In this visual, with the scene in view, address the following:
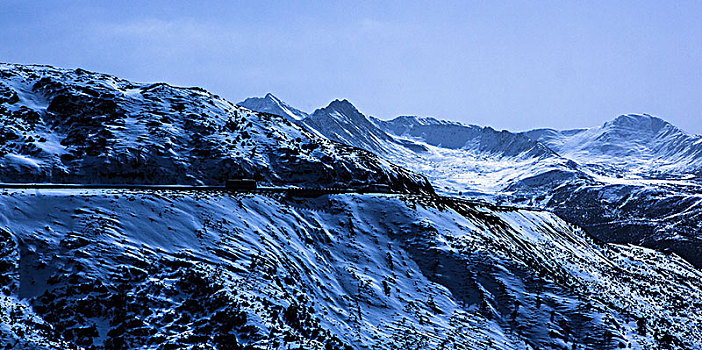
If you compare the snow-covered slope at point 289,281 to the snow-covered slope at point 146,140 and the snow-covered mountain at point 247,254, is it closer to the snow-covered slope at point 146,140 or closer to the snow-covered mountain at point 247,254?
the snow-covered mountain at point 247,254

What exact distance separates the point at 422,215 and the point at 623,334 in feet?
79.7

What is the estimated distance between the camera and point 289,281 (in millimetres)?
45281

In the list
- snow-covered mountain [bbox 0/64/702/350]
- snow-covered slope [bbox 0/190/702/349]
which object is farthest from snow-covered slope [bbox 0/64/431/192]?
snow-covered slope [bbox 0/190/702/349]

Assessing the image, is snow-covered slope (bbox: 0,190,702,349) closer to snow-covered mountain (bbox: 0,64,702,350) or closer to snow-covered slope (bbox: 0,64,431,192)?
snow-covered mountain (bbox: 0,64,702,350)

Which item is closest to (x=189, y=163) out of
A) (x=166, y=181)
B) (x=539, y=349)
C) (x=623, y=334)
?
(x=166, y=181)

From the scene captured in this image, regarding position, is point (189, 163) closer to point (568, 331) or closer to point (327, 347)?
point (327, 347)

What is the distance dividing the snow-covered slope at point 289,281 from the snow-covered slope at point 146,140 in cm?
1363

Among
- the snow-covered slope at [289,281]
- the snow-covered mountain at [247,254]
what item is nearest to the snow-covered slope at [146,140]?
the snow-covered mountain at [247,254]

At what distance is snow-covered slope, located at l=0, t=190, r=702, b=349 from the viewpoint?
116ft

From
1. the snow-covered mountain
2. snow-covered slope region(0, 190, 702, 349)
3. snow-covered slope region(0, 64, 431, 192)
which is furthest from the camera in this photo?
snow-covered slope region(0, 64, 431, 192)

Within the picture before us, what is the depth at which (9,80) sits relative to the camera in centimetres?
8275

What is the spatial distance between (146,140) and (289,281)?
36.7 metres

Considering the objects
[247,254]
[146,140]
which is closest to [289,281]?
[247,254]

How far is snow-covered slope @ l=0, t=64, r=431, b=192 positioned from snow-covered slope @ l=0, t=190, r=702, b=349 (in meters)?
13.6
